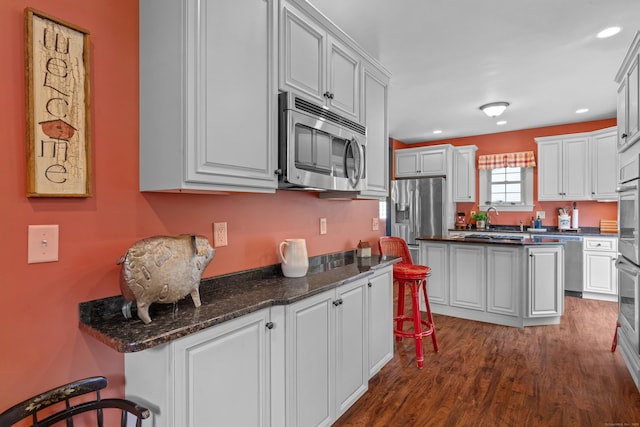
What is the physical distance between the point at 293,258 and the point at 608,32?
310 centimetres

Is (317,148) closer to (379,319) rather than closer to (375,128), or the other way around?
(375,128)

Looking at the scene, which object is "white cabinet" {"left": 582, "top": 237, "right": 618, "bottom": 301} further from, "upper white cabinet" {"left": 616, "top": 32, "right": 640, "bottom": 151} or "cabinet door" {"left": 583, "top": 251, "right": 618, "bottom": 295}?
"upper white cabinet" {"left": 616, "top": 32, "right": 640, "bottom": 151}

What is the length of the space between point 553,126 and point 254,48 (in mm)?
5912

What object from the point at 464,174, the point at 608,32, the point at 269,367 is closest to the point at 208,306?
the point at 269,367

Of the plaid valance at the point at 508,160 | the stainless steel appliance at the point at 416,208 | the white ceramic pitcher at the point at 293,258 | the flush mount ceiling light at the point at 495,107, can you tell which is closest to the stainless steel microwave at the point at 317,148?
the white ceramic pitcher at the point at 293,258

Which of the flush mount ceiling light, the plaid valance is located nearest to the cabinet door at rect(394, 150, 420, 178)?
the plaid valance

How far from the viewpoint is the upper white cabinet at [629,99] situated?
2355 millimetres

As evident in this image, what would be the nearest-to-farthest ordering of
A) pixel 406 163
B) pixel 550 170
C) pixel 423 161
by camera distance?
pixel 550 170
pixel 423 161
pixel 406 163

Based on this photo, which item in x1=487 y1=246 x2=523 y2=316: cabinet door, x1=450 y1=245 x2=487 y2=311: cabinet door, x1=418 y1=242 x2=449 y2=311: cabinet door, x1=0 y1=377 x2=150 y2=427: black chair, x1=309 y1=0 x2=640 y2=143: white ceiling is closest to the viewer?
x1=0 y1=377 x2=150 y2=427: black chair

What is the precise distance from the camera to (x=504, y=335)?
3471mm

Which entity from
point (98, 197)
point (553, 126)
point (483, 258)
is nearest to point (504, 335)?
point (483, 258)

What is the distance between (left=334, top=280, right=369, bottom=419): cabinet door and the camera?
1.99 metres

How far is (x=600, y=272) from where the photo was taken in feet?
15.7

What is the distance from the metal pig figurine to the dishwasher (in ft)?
17.7
